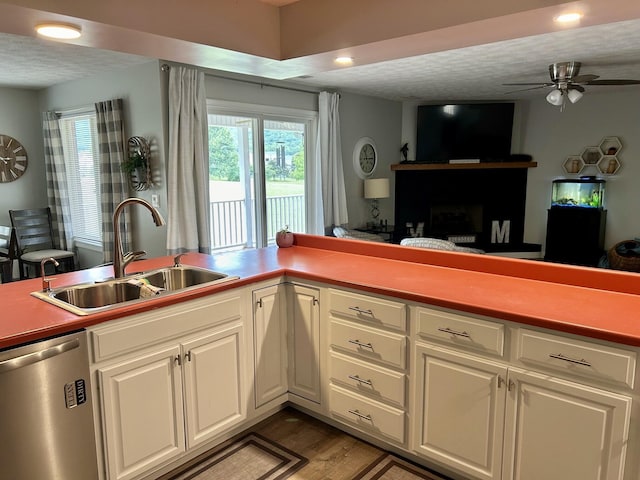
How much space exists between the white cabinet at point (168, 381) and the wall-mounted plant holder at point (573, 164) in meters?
5.93

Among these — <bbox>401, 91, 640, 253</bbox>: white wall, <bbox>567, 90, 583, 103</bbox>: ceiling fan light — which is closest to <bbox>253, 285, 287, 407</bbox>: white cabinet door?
<bbox>567, 90, 583, 103</bbox>: ceiling fan light

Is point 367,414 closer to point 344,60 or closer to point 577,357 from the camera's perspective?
point 577,357

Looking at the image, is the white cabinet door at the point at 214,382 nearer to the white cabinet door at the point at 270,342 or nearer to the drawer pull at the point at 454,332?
the white cabinet door at the point at 270,342

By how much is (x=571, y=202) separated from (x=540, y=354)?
5.55 m

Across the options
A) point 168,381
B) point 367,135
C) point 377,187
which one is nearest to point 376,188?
point 377,187

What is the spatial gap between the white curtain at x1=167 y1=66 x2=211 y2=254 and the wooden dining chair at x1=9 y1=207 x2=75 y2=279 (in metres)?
1.91

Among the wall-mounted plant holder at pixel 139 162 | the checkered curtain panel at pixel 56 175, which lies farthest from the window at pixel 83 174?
the wall-mounted plant holder at pixel 139 162

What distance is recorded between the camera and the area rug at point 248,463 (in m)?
2.28

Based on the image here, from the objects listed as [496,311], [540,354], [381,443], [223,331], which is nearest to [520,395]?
[540,354]

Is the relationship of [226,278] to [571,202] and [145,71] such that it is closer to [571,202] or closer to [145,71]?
[145,71]

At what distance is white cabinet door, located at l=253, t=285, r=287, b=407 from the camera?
257 cm

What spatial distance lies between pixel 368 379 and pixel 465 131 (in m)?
5.40

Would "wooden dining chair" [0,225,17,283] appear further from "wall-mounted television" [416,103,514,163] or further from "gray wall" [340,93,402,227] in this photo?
"wall-mounted television" [416,103,514,163]

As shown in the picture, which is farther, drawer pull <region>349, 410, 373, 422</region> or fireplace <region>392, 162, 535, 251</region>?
fireplace <region>392, 162, 535, 251</region>
